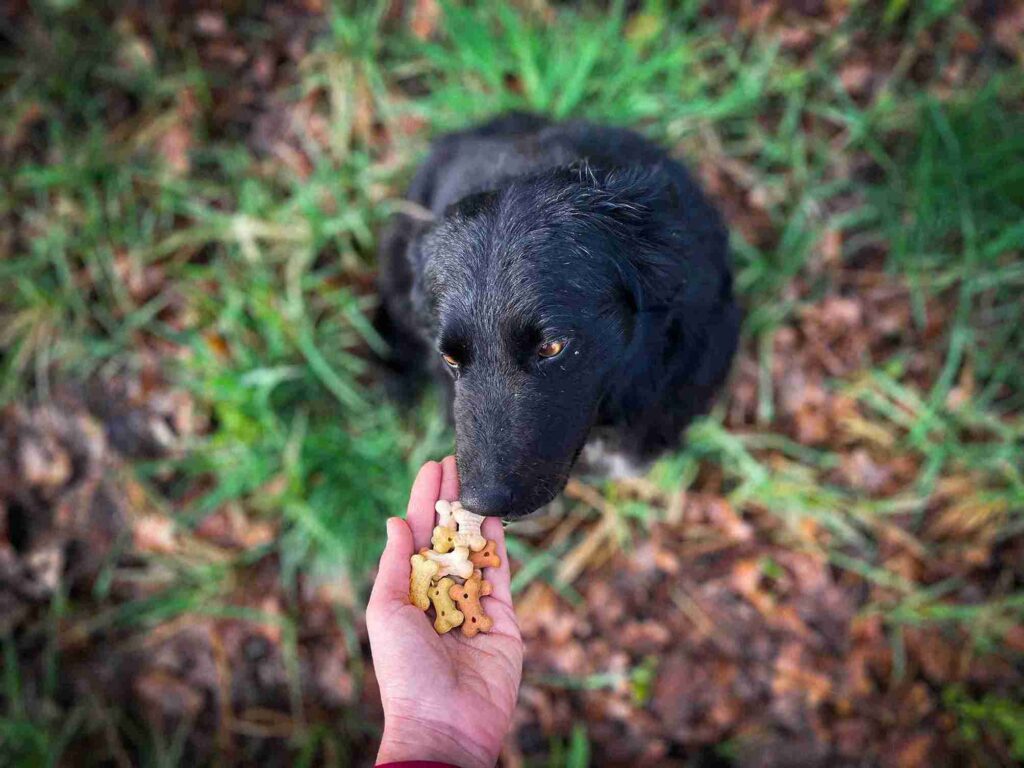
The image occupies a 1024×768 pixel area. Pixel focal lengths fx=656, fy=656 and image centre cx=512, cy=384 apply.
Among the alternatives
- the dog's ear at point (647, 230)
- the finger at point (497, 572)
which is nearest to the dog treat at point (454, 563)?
the finger at point (497, 572)

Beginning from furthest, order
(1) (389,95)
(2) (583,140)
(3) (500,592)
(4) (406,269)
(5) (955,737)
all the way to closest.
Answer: (1) (389,95) → (5) (955,737) → (4) (406,269) → (2) (583,140) → (3) (500,592)

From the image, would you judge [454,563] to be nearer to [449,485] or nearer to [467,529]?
[467,529]

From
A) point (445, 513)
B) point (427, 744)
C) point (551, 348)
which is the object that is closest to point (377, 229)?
point (445, 513)

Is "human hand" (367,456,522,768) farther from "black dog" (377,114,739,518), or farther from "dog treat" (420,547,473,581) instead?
"black dog" (377,114,739,518)

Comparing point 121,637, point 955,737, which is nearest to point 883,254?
point 955,737

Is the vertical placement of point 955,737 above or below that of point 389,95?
below

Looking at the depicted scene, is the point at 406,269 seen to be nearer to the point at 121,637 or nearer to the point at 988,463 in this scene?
the point at 121,637

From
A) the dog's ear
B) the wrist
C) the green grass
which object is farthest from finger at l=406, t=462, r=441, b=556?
the green grass
